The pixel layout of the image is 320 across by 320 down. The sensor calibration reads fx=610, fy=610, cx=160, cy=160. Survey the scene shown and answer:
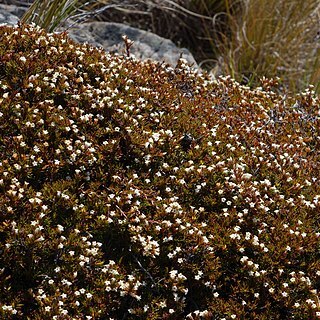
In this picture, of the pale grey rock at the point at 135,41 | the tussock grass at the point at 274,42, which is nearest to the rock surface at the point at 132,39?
the pale grey rock at the point at 135,41

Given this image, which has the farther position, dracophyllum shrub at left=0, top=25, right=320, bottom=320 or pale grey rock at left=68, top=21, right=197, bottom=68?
pale grey rock at left=68, top=21, right=197, bottom=68

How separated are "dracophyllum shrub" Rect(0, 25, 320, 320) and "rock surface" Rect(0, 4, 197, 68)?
2.17 metres

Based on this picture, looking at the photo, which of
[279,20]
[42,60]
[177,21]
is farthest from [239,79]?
[42,60]

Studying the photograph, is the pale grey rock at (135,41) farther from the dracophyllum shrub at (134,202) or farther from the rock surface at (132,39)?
the dracophyllum shrub at (134,202)

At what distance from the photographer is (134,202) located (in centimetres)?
349

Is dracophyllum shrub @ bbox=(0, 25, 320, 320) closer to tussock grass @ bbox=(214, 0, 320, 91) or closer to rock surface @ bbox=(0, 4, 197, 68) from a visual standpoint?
rock surface @ bbox=(0, 4, 197, 68)

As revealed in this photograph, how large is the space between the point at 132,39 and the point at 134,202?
11.9 ft

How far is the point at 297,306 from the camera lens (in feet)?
10.8

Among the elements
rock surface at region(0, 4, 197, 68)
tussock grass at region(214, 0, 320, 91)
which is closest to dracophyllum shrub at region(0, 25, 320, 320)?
rock surface at region(0, 4, 197, 68)

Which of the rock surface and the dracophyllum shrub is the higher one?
the dracophyllum shrub

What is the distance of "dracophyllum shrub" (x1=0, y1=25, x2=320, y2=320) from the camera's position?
124 inches

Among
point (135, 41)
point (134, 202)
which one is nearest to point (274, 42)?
point (135, 41)

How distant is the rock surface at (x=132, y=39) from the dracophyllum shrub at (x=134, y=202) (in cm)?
217

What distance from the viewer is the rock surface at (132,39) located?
650 cm
